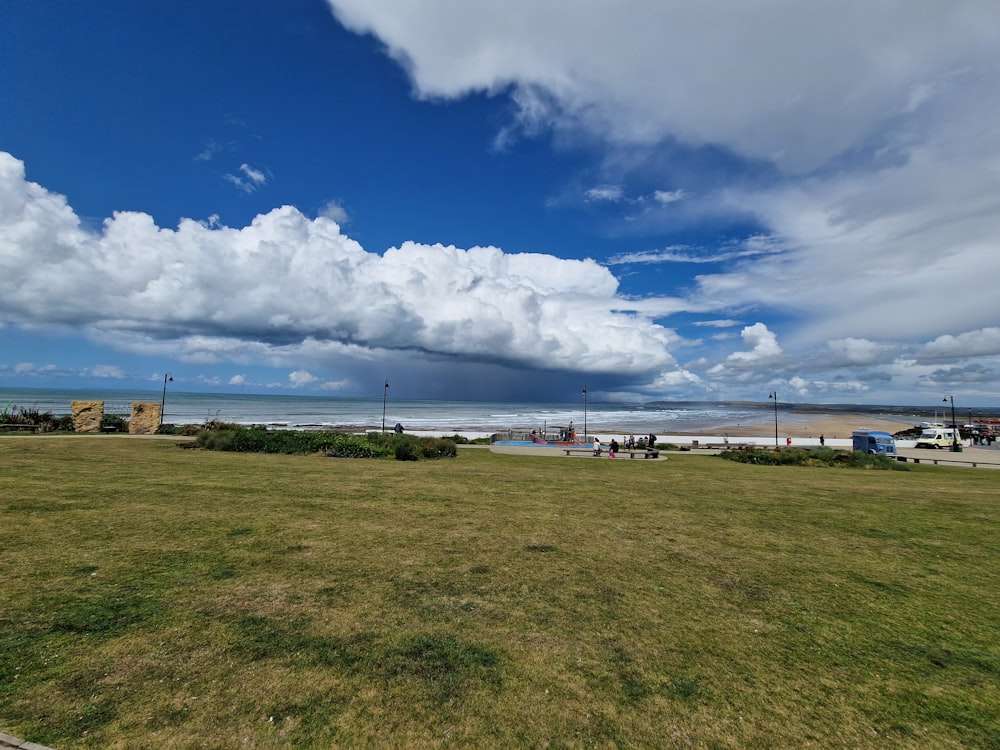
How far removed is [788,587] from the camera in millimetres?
6406

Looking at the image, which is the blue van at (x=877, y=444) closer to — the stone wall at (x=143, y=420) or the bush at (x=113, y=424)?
the stone wall at (x=143, y=420)

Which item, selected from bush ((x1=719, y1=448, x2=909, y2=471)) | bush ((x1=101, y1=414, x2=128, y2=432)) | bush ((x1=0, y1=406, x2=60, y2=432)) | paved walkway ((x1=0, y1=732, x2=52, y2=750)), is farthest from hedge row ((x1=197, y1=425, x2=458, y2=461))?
paved walkway ((x1=0, y1=732, x2=52, y2=750))

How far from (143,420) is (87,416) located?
301 centimetres

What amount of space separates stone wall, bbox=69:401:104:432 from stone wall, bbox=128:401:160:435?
67.7 inches

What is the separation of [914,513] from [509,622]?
1197 centimetres

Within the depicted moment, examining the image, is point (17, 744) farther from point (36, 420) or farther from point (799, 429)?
point (799, 429)

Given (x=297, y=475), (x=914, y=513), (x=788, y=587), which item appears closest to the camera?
(x=788, y=587)

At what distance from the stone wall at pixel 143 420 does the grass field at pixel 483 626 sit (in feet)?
80.0

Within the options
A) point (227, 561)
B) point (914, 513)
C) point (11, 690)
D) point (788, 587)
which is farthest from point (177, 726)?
point (914, 513)

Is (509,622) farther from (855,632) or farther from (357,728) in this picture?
(855,632)

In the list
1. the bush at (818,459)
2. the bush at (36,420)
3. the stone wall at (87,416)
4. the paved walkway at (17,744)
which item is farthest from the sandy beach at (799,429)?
the bush at (36,420)

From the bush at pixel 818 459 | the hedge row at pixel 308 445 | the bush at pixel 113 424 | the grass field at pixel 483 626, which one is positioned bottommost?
the grass field at pixel 483 626

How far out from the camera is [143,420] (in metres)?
31.0

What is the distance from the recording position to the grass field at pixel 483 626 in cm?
353
